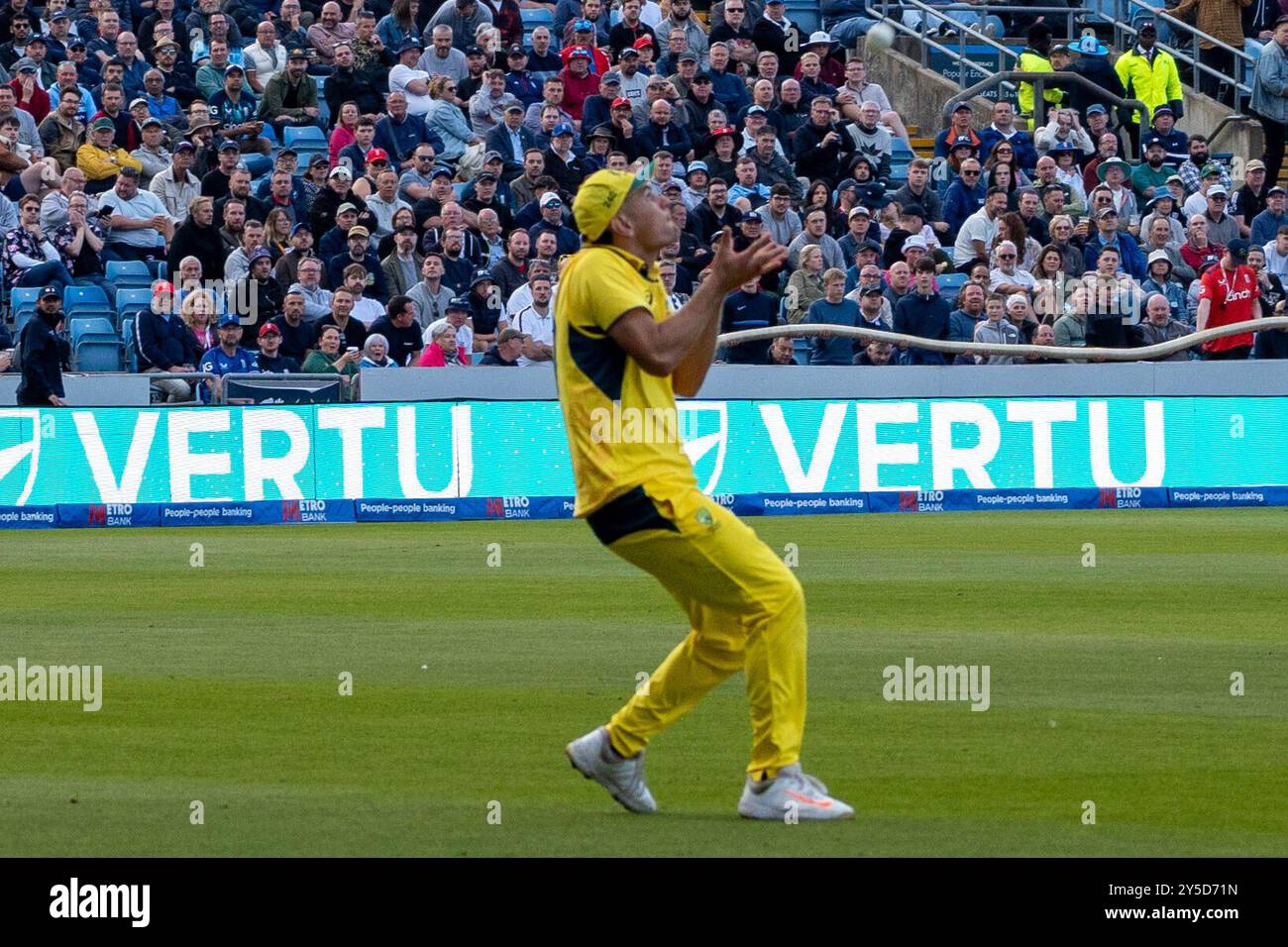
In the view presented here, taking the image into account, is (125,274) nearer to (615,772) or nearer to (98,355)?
(98,355)

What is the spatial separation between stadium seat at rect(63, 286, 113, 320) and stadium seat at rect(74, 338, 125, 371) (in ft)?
1.37

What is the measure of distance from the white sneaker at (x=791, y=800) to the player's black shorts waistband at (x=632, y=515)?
92 cm

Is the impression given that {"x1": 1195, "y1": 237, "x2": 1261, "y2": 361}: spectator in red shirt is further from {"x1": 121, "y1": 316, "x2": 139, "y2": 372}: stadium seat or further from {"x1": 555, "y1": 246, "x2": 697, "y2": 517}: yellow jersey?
{"x1": 555, "y1": 246, "x2": 697, "y2": 517}: yellow jersey

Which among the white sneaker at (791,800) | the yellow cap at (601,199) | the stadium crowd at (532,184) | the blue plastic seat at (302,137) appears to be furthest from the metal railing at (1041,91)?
the white sneaker at (791,800)

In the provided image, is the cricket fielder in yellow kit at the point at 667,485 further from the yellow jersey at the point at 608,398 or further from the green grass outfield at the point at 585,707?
the green grass outfield at the point at 585,707

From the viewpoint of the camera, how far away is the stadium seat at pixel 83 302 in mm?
23125

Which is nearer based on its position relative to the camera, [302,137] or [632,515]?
[632,515]

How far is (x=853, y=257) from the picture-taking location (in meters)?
25.9

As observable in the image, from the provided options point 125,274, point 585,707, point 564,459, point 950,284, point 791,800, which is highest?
point 125,274

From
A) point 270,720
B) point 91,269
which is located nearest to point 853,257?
point 91,269

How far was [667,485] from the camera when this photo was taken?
7.21m

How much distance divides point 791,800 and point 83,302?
17.4 meters

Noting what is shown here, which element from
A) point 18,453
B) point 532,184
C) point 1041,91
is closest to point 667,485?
point 18,453

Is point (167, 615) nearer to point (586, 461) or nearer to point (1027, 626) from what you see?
point (1027, 626)
